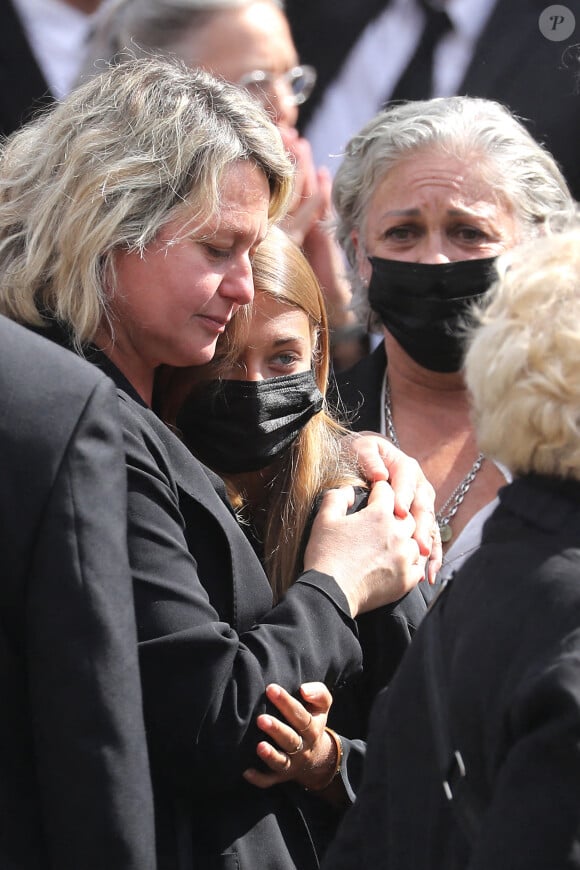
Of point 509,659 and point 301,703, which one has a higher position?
point 509,659

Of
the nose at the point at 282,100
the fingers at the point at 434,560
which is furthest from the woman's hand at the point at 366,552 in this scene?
the nose at the point at 282,100

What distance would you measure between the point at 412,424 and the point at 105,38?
5.07ft

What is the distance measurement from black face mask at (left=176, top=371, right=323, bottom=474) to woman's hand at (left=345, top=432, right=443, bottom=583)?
0.18m

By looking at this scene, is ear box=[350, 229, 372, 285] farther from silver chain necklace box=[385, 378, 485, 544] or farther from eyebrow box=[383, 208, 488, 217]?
silver chain necklace box=[385, 378, 485, 544]

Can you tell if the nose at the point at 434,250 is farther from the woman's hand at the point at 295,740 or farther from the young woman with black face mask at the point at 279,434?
the woman's hand at the point at 295,740

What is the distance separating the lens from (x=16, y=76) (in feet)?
12.4

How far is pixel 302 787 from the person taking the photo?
2.18 meters

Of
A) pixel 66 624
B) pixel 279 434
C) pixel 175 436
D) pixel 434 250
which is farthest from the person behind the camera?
pixel 434 250

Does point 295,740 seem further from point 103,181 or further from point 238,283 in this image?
point 103,181

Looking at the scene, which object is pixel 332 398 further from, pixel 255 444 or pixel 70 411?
pixel 70 411

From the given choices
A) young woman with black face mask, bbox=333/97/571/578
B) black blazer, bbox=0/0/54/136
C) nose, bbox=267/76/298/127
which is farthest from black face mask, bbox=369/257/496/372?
black blazer, bbox=0/0/54/136

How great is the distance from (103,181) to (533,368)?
97 centimetres

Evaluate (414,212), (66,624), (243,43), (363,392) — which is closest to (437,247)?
(414,212)

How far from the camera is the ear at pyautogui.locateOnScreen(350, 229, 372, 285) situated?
3475 mm
